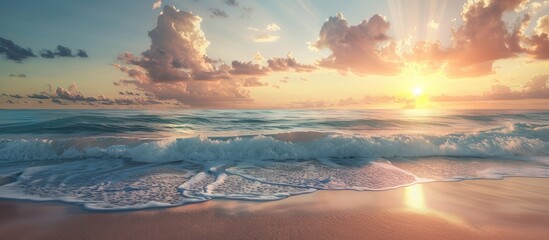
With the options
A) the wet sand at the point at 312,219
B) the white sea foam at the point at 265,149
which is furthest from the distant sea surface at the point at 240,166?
the wet sand at the point at 312,219

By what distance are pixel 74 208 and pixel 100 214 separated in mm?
741

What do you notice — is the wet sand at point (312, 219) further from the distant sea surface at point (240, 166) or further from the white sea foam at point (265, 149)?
the white sea foam at point (265, 149)

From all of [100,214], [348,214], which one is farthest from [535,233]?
[100,214]

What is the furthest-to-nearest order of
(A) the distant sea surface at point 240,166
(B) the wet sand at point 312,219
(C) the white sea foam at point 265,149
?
(C) the white sea foam at point 265,149, (A) the distant sea surface at point 240,166, (B) the wet sand at point 312,219

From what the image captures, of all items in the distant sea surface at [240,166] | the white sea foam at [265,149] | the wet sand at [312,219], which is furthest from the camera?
the white sea foam at [265,149]

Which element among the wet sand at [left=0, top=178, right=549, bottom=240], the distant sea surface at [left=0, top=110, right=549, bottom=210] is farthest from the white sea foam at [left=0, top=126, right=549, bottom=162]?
the wet sand at [left=0, top=178, right=549, bottom=240]

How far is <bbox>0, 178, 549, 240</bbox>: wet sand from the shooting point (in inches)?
160

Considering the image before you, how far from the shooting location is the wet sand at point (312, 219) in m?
4.06

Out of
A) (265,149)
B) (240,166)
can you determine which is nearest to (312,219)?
(240,166)

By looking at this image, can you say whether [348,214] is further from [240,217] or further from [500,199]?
[500,199]

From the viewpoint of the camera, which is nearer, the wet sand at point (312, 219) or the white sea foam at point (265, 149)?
the wet sand at point (312, 219)

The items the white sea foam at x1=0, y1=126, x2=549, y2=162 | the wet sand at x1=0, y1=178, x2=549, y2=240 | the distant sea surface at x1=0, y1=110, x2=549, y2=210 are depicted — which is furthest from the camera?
the white sea foam at x1=0, y1=126, x2=549, y2=162

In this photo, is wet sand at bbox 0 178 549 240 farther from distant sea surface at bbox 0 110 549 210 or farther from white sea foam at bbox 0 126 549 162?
white sea foam at bbox 0 126 549 162

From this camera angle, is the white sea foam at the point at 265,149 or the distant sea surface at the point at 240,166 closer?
the distant sea surface at the point at 240,166
